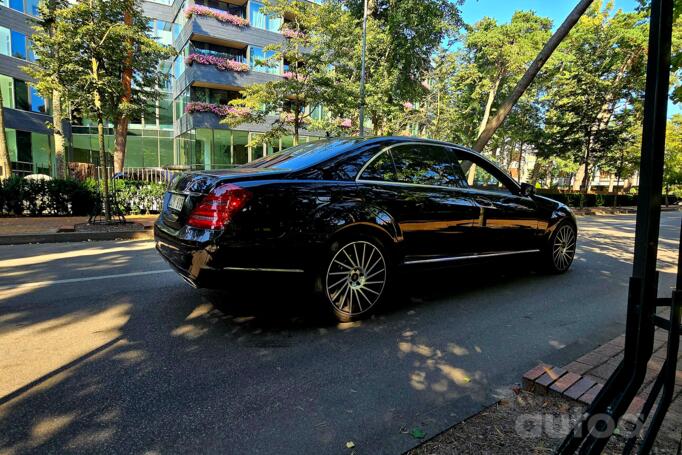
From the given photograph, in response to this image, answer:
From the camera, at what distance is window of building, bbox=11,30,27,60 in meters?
26.5

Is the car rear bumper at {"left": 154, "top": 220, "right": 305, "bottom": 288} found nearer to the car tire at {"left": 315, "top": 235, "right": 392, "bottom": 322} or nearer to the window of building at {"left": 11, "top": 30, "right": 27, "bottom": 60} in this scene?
the car tire at {"left": 315, "top": 235, "right": 392, "bottom": 322}

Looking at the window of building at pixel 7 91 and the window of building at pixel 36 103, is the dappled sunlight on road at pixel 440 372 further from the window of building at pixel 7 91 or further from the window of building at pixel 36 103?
the window of building at pixel 36 103

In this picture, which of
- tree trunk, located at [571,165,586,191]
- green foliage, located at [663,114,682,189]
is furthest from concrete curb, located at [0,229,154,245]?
green foliage, located at [663,114,682,189]

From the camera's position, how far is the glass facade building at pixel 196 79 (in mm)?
25969

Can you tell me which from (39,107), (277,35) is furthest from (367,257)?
(39,107)

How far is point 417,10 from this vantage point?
19797 millimetres

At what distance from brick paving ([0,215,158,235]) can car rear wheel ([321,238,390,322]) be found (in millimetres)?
7833

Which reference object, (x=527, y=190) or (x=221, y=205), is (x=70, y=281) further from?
(x=527, y=190)

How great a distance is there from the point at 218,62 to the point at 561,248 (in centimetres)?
2519

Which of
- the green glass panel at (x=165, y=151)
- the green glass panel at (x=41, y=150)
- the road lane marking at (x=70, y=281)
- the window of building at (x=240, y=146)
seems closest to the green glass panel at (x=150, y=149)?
the green glass panel at (x=165, y=151)

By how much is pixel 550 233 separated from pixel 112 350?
17.4 ft

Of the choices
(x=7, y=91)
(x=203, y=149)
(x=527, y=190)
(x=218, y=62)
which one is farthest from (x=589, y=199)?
(x=7, y=91)

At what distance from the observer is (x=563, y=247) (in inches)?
234

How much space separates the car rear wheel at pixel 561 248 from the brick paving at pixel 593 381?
8.48 feet
